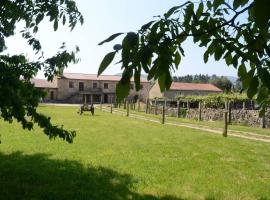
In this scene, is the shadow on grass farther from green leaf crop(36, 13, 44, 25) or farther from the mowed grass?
green leaf crop(36, 13, 44, 25)

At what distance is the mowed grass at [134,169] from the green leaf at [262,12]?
6.02 meters

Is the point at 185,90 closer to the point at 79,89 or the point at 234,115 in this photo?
the point at 79,89

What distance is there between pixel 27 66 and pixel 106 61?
5.19m

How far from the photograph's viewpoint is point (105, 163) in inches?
413

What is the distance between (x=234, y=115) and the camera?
89.8 ft

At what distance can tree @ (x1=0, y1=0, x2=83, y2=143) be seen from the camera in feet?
19.4

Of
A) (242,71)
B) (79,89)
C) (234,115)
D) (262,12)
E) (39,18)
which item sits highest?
(39,18)

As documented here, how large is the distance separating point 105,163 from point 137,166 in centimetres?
91

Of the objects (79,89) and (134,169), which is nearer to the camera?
(134,169)

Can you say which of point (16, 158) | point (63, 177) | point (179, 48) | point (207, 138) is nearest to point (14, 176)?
point (63, 177)

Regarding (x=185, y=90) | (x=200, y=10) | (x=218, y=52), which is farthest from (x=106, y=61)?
(x=185, y=90)

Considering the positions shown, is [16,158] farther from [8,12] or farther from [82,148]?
[8,12]

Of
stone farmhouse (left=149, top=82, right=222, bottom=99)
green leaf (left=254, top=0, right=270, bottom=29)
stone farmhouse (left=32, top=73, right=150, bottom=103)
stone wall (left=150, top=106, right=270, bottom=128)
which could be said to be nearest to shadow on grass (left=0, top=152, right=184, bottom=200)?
green leaf (left=254, top=0, right=270, bottom=29)

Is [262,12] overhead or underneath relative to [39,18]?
underneath
